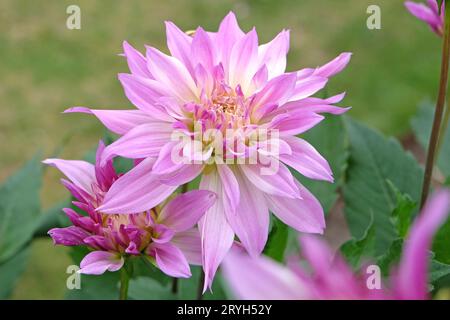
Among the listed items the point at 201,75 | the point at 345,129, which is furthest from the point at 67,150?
the point at 201,75

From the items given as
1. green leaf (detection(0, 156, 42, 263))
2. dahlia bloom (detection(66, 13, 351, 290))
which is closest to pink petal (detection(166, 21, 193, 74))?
dahlia bloom (detection(66, 13, 351, 290))

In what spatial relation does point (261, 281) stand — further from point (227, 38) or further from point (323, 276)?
point (227, 38)

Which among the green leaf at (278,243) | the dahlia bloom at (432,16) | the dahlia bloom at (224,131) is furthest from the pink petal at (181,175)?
the dahlia bloom at (432,16)

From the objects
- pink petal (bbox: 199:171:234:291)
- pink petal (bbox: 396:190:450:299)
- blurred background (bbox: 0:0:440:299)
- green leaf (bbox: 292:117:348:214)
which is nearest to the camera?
pink petal (bbox: 396:190:450:299)

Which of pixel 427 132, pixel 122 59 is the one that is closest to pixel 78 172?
pixel 427 132

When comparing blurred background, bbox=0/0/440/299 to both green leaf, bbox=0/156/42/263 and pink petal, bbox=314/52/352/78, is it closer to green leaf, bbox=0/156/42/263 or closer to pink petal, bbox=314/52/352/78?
green leaf, bbox=0/156/42/263

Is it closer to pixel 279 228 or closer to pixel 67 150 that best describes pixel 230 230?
pixel 279 228

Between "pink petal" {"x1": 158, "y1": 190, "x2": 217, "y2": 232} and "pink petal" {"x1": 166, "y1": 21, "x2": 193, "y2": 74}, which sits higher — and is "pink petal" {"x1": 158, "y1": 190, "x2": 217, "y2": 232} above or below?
below
